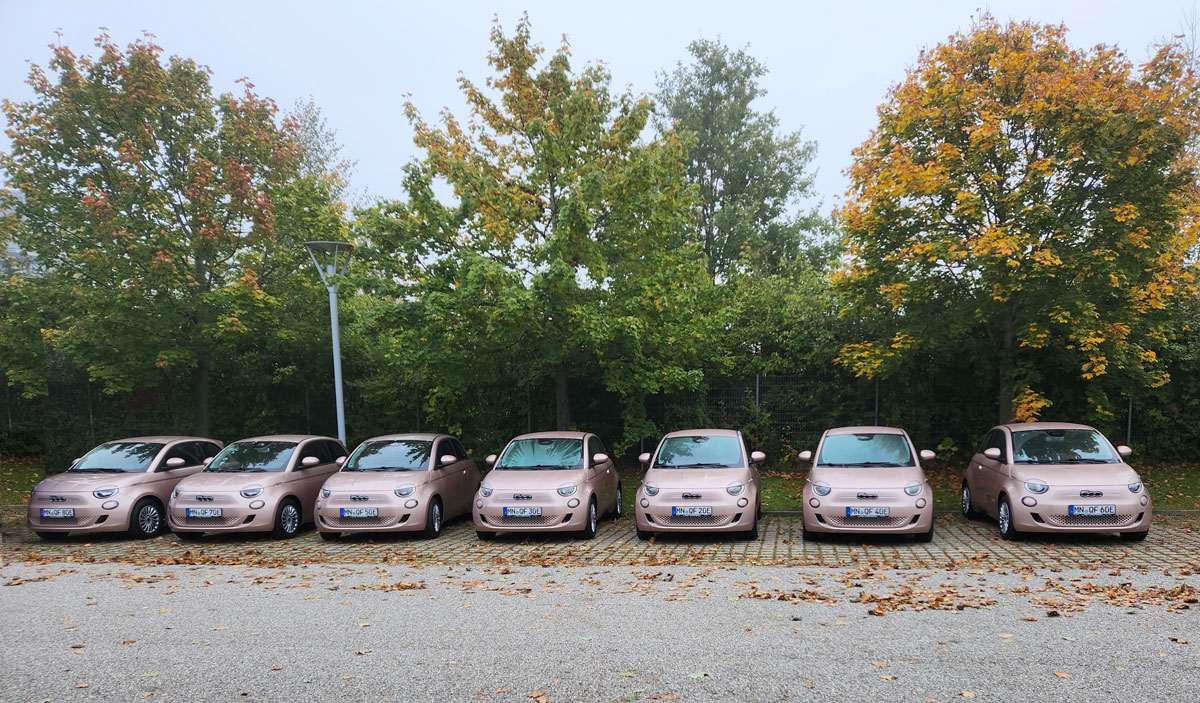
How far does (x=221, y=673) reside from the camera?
17.5 feet

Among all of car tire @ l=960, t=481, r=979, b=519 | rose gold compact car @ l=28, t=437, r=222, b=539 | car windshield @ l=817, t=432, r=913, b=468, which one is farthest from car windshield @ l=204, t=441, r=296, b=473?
car tire @ l=960, t=481, r=979, b=519

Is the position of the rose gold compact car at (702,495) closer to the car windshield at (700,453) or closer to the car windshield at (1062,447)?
the car windshield at (700,453)

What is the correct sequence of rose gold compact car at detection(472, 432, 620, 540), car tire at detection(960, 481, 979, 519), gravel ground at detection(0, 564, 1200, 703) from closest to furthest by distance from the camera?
gravel ground at detection(0, 564, 1200, 703), rose gold compact car at detection(472, 432, 620, 540), car tire at detection(960, 481, 979, 519)

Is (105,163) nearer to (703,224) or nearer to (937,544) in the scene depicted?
(937,544)

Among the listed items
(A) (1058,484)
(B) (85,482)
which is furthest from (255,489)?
(A) (1058,484)

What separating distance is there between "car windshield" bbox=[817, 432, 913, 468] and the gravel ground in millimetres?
2807

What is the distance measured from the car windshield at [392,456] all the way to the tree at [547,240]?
2.14 meters

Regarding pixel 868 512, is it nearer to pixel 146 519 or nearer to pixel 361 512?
pixel 361 512

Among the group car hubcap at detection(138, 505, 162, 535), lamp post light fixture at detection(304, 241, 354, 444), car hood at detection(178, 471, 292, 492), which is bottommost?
car hubcap at detection(138, 505, 162, 535)

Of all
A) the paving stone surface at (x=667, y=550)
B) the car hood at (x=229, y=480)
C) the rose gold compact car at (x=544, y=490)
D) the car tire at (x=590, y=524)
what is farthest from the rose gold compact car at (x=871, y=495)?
the car hood at (x=229, y=480)

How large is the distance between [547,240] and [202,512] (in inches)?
280

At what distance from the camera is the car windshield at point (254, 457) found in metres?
12.5

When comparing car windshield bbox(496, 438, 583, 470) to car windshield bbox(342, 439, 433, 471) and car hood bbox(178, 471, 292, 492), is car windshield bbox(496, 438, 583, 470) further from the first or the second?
car hood bbox(178, 471, 292, 492)

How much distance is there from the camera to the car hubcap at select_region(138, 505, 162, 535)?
12.2m
